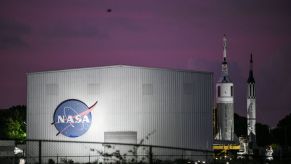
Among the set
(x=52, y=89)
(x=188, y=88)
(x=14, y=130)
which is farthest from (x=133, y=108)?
(x=14, y=130)

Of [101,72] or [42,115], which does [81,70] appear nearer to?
[101,72]

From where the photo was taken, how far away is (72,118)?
5309 cm

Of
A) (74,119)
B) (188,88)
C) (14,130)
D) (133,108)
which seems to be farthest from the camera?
(14,130)

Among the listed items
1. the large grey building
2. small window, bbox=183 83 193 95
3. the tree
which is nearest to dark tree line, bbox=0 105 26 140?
the tree

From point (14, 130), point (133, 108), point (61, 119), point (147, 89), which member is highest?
point (147, 89)

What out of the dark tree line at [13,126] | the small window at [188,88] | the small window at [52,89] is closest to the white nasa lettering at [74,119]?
the small window at [52,89]

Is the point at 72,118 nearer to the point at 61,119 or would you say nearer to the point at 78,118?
the point at 78,118

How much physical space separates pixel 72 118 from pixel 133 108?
588cm

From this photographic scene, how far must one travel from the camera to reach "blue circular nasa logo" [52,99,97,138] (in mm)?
52341

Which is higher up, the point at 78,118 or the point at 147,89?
the point at 147,89

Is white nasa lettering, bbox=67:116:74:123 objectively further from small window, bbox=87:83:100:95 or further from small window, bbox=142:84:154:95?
small window, bbox=142:84:154:95

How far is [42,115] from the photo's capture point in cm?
5488

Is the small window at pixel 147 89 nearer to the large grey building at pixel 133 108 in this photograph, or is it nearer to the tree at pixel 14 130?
the large grey building at pixel 133 108

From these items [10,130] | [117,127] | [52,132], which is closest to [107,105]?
[117,127]
